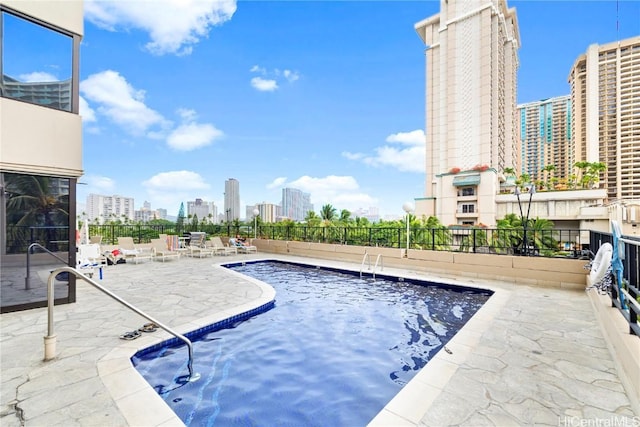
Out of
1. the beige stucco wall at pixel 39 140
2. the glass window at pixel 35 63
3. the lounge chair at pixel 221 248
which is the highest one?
the glass window at pixel 35 63

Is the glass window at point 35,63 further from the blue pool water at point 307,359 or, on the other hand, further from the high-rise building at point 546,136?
the high-rise building at point 546,136

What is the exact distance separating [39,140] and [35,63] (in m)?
1.27

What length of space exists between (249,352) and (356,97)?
2841 centimetres

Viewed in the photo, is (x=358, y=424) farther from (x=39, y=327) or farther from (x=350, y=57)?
(x=350, y=57)

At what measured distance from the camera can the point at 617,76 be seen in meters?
41.2

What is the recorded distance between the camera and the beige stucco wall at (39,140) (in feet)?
14.1

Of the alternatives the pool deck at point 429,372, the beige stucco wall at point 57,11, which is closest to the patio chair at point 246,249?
the pool deck at point 429,372

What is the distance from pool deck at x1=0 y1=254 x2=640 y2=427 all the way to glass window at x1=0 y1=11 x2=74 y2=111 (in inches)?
136

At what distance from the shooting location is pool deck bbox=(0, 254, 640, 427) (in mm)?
2166

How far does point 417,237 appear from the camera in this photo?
9.62m

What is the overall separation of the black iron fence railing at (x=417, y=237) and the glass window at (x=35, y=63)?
7.08 feet

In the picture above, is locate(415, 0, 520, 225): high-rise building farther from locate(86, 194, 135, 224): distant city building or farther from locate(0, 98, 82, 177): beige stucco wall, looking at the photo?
locate(0, 98, 82, 177): beige stucco wall

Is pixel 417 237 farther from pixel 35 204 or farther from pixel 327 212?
pixel 327 212

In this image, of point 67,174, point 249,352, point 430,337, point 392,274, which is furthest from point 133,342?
point 392,274
